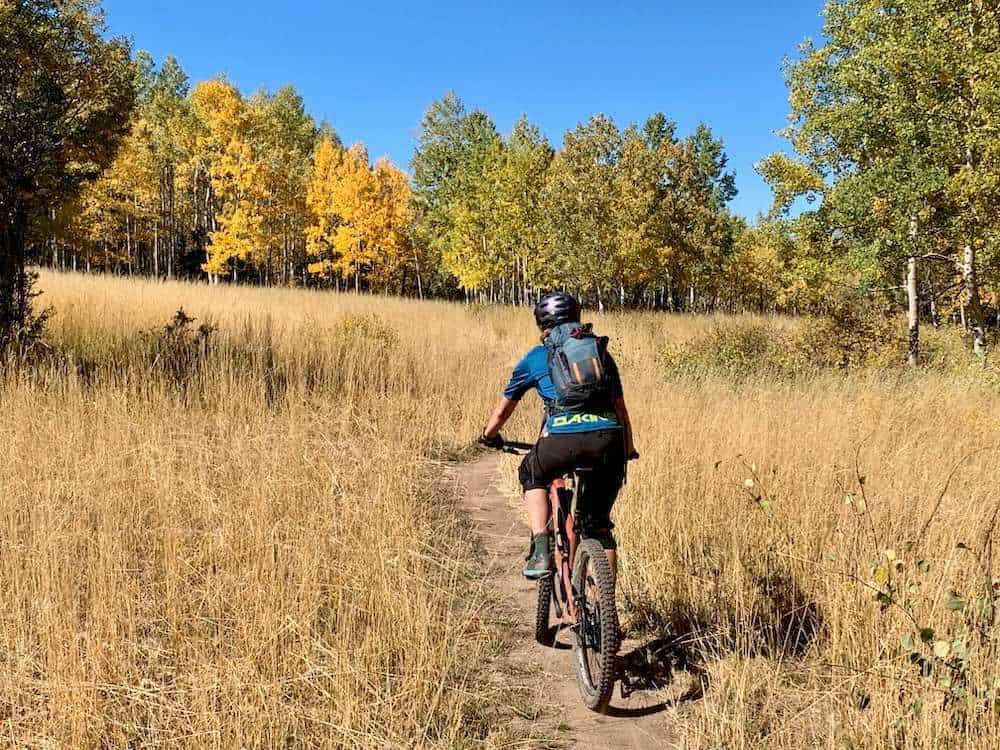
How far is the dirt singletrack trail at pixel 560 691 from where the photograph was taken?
2.76 metres

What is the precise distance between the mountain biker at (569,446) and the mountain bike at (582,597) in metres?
0.07

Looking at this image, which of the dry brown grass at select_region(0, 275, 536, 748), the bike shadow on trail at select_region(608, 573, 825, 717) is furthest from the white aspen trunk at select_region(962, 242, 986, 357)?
the dry brown grass at select_region(0, 275, 536, 748)

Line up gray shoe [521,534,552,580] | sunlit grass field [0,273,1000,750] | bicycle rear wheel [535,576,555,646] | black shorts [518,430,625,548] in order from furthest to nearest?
1. bicycle rear wheel [535,576,555,646]
2. gray shoe [521,534,552,580]
3. black shorts [518,430,625,548]
4. sunlit grass field [0,273,1000,750]

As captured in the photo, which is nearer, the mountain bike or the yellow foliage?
the mountain bike

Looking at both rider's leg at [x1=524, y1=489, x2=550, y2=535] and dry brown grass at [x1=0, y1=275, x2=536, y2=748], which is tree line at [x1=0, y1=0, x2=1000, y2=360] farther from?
rider's leg at [x1=524, y1=489, x2=550, y2=535]

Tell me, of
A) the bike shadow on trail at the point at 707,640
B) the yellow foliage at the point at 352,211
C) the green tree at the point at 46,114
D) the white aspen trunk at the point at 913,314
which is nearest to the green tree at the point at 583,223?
the yellow foliage at the point at 352,211

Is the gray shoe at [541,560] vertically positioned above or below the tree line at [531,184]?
below

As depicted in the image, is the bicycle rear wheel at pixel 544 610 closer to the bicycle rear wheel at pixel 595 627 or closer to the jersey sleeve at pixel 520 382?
the bicycle rear wheel at pixel 595 627

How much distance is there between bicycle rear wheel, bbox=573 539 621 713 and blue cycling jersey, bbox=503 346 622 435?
1.92ft

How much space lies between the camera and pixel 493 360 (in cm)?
1253

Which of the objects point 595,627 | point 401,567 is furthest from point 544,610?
point 401,567

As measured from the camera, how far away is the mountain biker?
9.59ft

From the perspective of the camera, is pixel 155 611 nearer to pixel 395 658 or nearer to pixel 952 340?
pixel 395 658

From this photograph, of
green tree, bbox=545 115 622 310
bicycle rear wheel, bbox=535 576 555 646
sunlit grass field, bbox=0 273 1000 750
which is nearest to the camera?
sunlit grass field, bbox=0 273 1000 750
